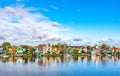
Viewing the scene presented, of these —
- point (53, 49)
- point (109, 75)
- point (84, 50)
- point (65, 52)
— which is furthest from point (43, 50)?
point (109, 75)

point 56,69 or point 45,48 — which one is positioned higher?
point 45,48

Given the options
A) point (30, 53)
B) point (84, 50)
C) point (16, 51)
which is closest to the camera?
point (30, 53)

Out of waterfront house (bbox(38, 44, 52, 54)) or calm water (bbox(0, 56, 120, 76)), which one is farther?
waterfront house (bbox(38, 44, 52, 54))

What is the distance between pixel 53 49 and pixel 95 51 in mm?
26854

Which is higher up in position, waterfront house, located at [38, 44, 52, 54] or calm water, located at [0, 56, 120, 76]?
waterfront house, located at [38, 44, 52, 54]

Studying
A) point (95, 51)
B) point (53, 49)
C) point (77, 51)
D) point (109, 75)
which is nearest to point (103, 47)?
point (95, 51)

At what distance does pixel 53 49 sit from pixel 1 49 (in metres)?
17.1

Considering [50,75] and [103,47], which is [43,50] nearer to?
[103,47]

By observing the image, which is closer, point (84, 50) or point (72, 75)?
point (72, 75)

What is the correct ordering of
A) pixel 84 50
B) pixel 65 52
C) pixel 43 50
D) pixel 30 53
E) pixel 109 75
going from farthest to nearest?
pixel 84 50 < pixel 65 52 < pixel 43 50 < pixel 30 53 < pixel 109 75

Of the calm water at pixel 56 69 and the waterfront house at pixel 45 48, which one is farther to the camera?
the waterfront house at pixel 45 48

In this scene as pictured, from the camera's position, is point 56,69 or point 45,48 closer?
point 56,69

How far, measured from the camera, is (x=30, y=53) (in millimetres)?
80375

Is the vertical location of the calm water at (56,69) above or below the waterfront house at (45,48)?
below
